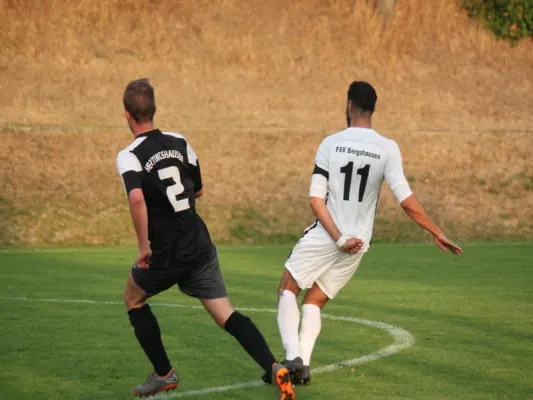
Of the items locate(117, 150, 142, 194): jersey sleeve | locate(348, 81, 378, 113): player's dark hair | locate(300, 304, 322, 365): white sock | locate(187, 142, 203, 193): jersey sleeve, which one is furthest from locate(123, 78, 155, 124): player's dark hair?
locate(300, 304, 322, 365): white sock

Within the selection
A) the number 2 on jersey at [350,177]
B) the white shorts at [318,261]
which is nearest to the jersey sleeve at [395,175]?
the number 2 on jersey at [350,177]

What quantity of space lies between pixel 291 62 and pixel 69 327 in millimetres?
20374

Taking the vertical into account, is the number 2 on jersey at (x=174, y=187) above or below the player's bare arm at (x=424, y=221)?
above

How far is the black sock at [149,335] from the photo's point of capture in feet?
23.6

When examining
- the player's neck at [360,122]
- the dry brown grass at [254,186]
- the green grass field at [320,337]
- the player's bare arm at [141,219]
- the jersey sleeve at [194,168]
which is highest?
the player's neck at [360,122]

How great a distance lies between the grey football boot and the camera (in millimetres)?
7191

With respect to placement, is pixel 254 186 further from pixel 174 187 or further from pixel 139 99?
pixel 139 99

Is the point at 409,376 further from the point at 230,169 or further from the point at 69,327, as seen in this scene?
the point at 230,169

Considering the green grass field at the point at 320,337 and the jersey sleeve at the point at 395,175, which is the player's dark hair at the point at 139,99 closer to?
the jersey sleeve at the point at 395,175

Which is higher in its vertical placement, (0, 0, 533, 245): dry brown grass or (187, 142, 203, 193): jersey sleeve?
(187, 142, 203, 193): jersey sleeve

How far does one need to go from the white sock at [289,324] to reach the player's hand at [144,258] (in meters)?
1.27

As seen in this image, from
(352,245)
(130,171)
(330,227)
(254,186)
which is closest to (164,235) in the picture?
(130,171)

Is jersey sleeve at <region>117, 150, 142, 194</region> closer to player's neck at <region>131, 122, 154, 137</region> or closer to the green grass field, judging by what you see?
player's neck at <region>131, 122, 154, 137</region>

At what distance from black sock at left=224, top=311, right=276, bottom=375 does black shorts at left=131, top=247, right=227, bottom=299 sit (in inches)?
8.4
